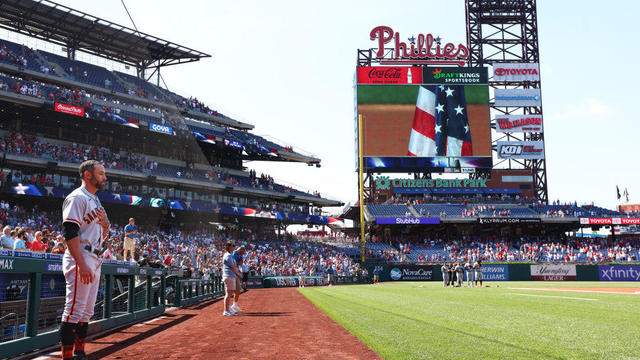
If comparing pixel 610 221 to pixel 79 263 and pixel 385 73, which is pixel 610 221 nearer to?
pixel 385 73

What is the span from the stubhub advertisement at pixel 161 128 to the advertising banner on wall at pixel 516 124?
3675cm

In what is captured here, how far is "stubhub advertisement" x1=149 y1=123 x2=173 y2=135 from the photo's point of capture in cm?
4299

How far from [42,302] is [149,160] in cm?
4036

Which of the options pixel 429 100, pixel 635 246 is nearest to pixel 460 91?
pixel 429 100

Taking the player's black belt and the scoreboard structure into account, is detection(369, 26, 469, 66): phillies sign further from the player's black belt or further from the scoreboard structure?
the player's black belt

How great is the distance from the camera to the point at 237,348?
23.0 ft

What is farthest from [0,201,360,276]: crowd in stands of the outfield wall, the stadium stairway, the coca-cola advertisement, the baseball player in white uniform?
the coca-cola advertisement

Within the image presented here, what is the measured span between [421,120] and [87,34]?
35221 millimetres

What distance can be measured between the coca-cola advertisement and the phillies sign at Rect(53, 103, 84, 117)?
29082mm

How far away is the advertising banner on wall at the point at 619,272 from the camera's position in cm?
4072

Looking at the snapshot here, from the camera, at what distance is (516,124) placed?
56438mm

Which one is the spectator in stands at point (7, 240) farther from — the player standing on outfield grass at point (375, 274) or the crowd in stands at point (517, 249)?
the crowd in stands at point (517, 249)

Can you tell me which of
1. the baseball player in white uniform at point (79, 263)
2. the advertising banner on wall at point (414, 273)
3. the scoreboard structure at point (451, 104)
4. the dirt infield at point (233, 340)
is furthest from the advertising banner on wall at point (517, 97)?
the baseball player in white uniform at point (79, 263)

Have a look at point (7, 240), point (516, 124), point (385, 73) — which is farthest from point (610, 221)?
point (7, 240)
